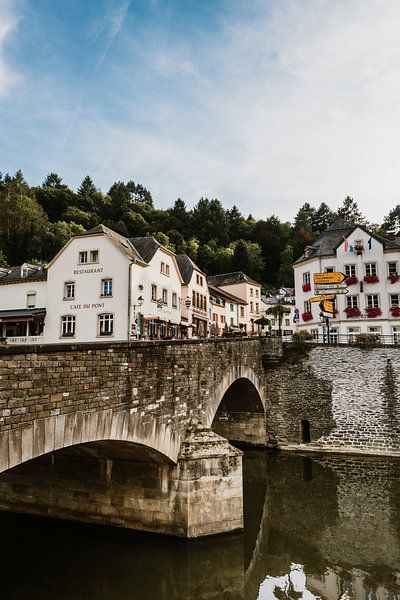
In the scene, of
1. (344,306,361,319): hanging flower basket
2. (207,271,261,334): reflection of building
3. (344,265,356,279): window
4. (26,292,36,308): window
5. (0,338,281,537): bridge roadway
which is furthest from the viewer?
(207,271,261,334): reflection of building

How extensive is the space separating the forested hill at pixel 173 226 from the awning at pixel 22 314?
31089 millimetres

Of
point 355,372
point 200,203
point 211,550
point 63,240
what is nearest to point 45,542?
point 211,550

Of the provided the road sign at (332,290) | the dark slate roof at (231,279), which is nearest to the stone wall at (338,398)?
the road sign at (332,290)

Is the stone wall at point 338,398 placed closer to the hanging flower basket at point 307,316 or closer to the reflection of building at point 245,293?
the hanging flower basket at point 307,316

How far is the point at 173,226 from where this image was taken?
85312mm

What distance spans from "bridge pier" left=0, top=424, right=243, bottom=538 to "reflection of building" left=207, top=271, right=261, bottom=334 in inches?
1739

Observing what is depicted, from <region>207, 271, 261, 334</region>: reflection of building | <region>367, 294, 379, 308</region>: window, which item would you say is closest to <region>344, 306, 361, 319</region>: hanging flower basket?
<region>367, 294, 379, 308</region>: window

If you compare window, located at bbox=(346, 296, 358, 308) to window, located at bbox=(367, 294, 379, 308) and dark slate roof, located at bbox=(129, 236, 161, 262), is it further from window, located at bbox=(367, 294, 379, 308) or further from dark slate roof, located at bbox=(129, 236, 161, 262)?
dark slate roof, located at bbox=(129, 236, 161, 262)

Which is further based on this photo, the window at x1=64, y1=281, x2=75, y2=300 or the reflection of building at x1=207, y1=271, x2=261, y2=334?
the reflection of building at x1=207, y1=271, x2=261, y2=334

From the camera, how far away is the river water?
10.5 metres

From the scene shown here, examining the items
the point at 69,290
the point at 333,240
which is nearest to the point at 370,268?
the point at 333,240

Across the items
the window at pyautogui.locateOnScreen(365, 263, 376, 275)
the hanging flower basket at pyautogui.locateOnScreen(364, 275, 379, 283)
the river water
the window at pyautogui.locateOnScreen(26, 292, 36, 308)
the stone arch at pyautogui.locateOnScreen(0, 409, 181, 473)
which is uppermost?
the window at pyautogui.locateOnScreen(365, 263, 376, 275)

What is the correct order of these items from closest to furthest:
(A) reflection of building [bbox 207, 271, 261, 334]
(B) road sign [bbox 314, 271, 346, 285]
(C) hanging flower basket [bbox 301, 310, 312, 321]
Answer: (B) road sign [bbox 314, 271, 346, 285] < (C) hanging flower basket [bbox 301, 310, 312, 321] < (A) reflection of building [bbox 207, 271, 261, 334]

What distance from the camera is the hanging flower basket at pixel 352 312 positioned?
34.4m
